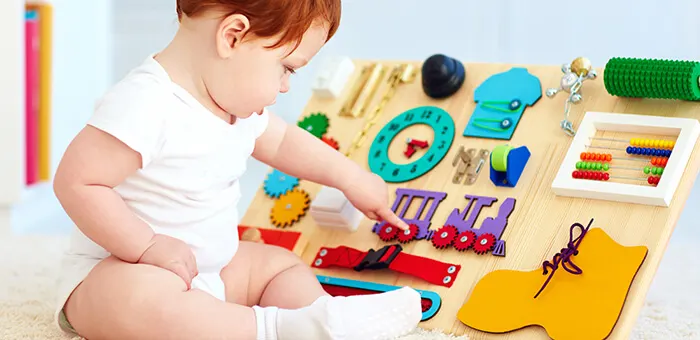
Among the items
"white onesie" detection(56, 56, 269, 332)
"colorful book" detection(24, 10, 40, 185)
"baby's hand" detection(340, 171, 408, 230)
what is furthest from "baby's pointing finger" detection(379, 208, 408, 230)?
"colorful book" detection(24, 10, 40, 185)

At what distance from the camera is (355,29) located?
101 inches

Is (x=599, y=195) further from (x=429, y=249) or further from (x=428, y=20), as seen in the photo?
(x=428, y=20)

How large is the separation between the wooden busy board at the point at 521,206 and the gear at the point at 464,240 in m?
0.01

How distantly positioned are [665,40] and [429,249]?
52.8 inches

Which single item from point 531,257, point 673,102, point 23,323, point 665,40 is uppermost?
point 665,40

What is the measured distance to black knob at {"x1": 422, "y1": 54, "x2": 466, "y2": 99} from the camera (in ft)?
4.34

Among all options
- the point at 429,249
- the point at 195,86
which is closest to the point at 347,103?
the point at 429,249

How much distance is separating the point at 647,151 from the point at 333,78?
54cm

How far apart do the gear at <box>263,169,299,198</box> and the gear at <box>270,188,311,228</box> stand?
0.01m

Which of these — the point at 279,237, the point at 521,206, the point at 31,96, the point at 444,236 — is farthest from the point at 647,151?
the point at 31,96

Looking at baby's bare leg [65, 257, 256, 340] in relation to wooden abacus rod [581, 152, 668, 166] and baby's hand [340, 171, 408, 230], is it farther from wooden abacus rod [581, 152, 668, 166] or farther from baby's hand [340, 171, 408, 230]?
wooden abacus rod [581, 152, 668, 166]

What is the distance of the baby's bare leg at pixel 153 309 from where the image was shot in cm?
89

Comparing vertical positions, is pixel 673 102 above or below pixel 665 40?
below

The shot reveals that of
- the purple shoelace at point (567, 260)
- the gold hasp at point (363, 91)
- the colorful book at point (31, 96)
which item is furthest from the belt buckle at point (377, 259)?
the colorful book at point (31, 96)
